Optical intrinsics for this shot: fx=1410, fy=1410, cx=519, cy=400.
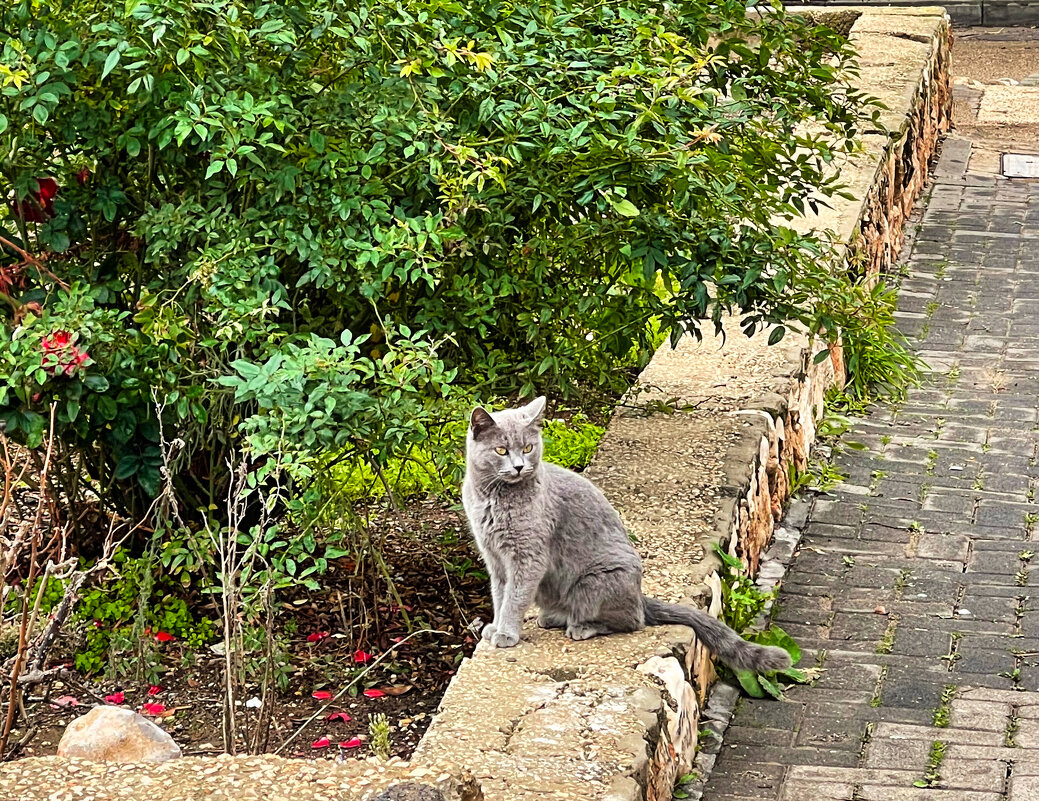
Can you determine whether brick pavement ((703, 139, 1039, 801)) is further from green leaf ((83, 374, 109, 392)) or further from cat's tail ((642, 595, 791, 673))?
green leaf ((83, 374, 109, 392))

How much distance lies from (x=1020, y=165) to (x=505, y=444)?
28.4ft

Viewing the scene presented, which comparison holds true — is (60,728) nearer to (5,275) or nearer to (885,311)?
(5,275)

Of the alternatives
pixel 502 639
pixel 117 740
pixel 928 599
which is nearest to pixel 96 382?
pixel 117 740

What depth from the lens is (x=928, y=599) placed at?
567 centimetres

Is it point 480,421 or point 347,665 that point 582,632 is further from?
point 347,665

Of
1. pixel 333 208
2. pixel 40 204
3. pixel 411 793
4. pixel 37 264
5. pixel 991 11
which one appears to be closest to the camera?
pixel 411 793

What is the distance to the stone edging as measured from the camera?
12.4ft

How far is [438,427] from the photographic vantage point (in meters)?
5.01

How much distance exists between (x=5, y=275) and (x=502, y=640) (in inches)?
85.6

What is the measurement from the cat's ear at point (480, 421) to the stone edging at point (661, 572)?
2.25 feet

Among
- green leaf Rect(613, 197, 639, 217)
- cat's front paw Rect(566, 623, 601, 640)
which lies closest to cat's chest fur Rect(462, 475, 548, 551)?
cat's front paw Rect(566, 623, 601, 640)

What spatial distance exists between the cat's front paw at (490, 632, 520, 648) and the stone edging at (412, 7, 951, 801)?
0.04m

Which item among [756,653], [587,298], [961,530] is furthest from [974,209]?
[756,653]

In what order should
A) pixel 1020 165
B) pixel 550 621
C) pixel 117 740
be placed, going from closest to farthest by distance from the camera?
pixel 117 740, pixel 550 621, pixel 1020 165
